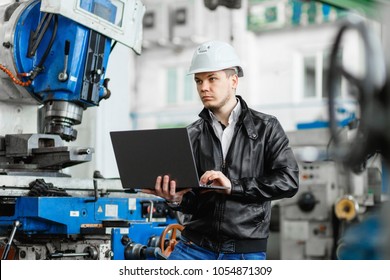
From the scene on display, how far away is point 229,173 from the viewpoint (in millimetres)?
2287

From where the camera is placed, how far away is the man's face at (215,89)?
2344 millimetres

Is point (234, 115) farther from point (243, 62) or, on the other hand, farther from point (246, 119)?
point (243, 62)

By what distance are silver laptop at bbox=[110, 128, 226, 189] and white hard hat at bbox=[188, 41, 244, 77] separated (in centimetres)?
29

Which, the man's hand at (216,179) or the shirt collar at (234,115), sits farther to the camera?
the shirt collar at (234,115)

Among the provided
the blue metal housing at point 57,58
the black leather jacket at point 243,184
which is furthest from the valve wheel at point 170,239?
the black leather jacket at point 243,184

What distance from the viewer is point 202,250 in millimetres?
2346

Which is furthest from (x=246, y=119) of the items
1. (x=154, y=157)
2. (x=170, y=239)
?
(x=170, y=239)

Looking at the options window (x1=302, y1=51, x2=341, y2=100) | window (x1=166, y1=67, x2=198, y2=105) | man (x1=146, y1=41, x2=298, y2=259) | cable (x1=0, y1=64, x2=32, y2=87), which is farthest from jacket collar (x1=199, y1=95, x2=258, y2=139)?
window (x1=166, y1=67, x2=198, y2=105)

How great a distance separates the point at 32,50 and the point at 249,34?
7719 millimetres

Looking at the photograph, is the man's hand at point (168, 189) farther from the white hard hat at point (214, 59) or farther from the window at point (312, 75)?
the window at point (312, 75)

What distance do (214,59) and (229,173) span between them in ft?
1.38

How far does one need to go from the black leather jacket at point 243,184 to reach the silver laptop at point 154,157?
0.42ft

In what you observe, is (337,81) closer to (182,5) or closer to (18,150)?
(18,150)

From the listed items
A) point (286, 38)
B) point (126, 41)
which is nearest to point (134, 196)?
point (126, 41)
